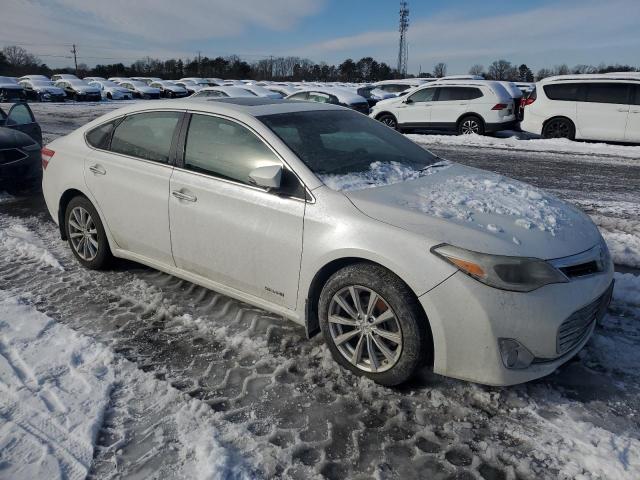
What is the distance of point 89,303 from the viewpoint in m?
4.00

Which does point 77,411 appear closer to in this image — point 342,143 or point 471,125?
point 342,143

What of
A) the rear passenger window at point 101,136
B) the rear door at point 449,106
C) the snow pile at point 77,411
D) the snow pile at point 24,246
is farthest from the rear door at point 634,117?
the snow pile at point 77,411

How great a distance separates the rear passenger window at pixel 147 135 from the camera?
394 centimetres

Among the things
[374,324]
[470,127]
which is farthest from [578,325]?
[470,127]

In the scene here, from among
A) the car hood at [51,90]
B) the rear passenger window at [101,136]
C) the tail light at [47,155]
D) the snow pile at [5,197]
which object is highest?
the car hood at [51,90]

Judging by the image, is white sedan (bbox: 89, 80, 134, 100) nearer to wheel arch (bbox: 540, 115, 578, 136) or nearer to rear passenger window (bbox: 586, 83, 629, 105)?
wheel arch (bbox: 540, 115, 578, 136)

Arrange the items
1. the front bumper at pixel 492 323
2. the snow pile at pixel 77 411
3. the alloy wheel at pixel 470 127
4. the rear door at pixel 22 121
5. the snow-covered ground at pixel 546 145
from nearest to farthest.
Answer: the snow pile at pixel 77 411 < the front bumper at pixel 492 323 < the rear door at pixel 22 121 < the snow-covered ground at pixel 546 145 < the alloy wheel at pixel 470 127

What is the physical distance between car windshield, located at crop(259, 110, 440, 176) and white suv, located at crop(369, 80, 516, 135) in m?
11.5

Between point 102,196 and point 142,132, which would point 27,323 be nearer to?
point 102,196

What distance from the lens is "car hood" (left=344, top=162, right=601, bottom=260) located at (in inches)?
106

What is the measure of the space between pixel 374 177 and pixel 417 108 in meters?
13.2

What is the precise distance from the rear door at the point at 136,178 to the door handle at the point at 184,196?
0.10 metres

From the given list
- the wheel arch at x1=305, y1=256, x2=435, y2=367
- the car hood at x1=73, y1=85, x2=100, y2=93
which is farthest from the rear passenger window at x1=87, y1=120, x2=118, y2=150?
the car hood at x1=73, y1=85, x2=100, y2=93

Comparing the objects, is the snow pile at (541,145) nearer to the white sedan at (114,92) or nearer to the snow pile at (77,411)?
the snow pile at (77,411)
